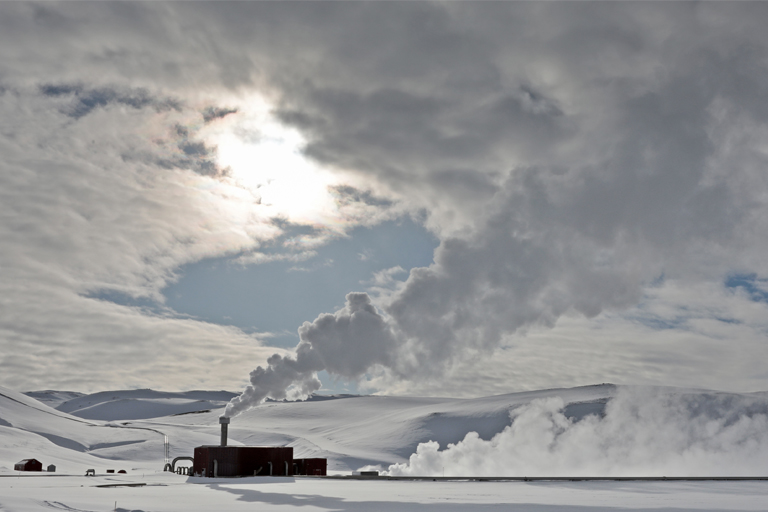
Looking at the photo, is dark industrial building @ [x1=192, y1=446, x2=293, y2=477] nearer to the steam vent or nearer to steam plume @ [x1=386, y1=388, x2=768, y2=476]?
the steam vent

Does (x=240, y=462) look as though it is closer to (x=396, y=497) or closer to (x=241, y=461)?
(x=241, y=461)

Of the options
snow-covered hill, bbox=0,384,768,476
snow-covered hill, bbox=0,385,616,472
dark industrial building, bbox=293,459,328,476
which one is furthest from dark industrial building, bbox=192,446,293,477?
snow-covered hill, bbox=0,385,616,472

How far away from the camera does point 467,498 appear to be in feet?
138

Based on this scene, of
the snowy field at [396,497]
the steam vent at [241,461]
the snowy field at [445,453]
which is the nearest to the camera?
the snowy field at [396,497]

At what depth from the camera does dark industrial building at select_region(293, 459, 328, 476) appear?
70.8m

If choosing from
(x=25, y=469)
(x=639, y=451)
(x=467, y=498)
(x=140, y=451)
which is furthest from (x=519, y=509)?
(x=140, y=451)

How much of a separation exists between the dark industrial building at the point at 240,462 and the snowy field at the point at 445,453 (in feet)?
8.80

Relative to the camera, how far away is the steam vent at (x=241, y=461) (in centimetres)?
6481

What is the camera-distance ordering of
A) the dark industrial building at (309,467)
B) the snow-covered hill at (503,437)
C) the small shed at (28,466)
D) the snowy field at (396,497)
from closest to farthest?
the snowy field at (396,497) < the dark industrial building at (309,467) < the small shed at (28,466) < the snow-covered hill at (503,437)

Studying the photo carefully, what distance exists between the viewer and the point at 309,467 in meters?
72.2

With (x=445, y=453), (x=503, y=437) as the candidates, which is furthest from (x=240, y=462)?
(x=503, y=437)

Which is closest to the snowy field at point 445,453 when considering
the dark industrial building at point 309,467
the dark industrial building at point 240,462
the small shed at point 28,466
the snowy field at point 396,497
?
the snowy field at point 396,497

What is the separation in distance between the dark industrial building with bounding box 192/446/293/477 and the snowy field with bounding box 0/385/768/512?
2.68m

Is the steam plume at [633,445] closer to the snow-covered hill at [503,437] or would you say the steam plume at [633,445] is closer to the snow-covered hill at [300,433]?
the snow-covered hill at [503,437]
